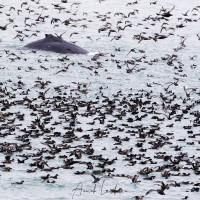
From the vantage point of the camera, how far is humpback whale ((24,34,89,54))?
66.1ft

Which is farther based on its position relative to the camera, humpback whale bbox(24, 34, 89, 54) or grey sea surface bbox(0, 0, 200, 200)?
humpback whale bbox(24, 34, 89, 54)

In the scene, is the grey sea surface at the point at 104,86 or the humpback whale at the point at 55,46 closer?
the grey sea surface at the point at 104,86

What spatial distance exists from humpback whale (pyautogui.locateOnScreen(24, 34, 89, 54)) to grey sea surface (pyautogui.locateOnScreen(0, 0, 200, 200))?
0.33 metres

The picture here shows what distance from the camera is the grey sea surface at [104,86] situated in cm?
923

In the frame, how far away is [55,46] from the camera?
2022cm

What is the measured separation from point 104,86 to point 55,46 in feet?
14.4

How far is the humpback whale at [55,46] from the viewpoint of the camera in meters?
20.1

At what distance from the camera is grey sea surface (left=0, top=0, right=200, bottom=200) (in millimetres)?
9234

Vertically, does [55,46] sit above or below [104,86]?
above

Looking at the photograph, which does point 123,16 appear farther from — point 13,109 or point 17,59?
point 13,109

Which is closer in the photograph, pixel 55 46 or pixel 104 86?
pixel 104 86

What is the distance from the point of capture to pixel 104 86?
647 inches

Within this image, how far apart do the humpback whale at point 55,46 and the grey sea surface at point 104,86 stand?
33cm

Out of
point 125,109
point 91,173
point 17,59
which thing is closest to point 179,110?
point 125,109
